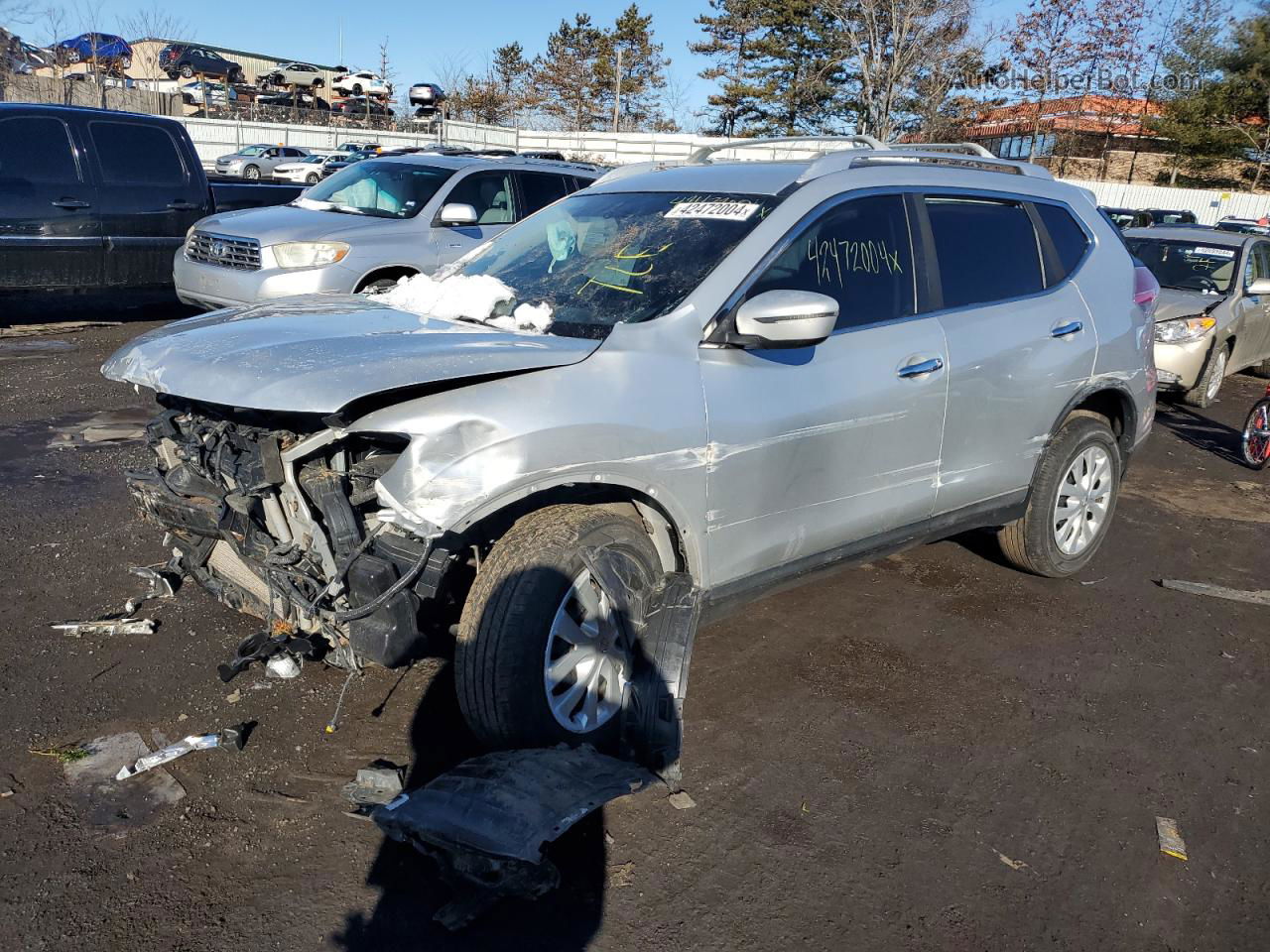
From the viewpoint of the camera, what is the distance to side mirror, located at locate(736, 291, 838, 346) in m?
3.23

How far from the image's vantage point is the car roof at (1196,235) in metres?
10.6

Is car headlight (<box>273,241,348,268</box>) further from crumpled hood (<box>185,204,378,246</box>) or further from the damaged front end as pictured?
the damaged front end

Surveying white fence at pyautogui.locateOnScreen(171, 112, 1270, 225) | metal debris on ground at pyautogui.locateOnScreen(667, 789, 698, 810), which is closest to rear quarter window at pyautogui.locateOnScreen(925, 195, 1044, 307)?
metal debris on ground at pyautogui.locateOnScreen(667, 789, 698, 810)

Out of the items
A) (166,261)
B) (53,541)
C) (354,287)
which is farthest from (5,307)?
(53,541)

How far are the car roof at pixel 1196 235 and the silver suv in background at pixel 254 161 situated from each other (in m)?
26.8

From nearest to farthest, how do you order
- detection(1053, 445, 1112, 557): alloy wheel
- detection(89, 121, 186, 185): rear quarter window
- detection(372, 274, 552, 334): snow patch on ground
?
detection(372, 274, 552, 334): snow patch on ground → detection(1053, 445, 1112, 557): alloy wheel → detection(89, 121, 186, 185): rear quarter window

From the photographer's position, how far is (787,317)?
3.23 metres

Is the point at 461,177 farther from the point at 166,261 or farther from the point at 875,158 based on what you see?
the point at 875,158

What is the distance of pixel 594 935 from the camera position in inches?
100

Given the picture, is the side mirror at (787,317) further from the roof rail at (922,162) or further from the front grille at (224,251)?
the front grille at (224,251)

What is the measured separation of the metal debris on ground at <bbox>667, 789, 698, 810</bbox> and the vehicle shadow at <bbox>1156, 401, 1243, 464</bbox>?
7.06m

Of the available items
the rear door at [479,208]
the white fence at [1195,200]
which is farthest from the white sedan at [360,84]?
the rear door at [479,208]

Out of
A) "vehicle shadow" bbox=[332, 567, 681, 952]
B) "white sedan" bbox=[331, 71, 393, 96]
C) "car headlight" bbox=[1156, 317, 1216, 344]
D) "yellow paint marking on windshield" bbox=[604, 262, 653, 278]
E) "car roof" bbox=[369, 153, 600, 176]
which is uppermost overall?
"white sedan" bbox=[331, 71, 393, 96]

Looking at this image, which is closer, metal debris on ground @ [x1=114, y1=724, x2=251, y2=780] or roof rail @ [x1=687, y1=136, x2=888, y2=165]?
metal debris on ground @ [x1=114, y1=724, x2=251, y2=780]
